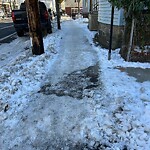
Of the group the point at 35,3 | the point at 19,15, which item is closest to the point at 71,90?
the point at 35,3

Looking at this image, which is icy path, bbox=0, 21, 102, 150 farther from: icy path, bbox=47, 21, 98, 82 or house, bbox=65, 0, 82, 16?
house, bbox=65, 0, 82, 16

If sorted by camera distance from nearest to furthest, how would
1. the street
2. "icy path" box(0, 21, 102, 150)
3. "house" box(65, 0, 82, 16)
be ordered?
"icy path" box(0, 21, 102, 150) → the street → "house" box(65, 0, 82, 16)

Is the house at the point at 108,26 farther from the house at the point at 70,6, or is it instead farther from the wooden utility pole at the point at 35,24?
the house at the point at 70,6

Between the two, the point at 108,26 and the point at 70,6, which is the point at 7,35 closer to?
the point at 108,26

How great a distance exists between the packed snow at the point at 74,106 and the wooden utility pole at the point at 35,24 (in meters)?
1.07

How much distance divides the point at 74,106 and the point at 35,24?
412cm

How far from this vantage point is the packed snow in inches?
121

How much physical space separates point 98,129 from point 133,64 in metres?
3.49

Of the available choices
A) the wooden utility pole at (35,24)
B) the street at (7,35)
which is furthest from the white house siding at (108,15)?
the street at (7,35)

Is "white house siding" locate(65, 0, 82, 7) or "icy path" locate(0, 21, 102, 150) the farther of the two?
"white house siding" locate(65, 0, 82, 7)

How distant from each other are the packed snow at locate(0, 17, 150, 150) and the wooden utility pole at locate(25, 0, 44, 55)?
1075mm

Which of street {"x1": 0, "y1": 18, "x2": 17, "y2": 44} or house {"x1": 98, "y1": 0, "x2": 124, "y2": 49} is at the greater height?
house {"x1": 98, "y1": 0, "x2": 124, "y2": 49}

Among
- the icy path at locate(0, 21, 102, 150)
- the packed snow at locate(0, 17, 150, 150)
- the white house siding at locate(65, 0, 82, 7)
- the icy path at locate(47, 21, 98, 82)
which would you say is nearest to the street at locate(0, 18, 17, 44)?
the icy path at locate(47, 21, 98, 82)

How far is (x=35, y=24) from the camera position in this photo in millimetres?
7125
